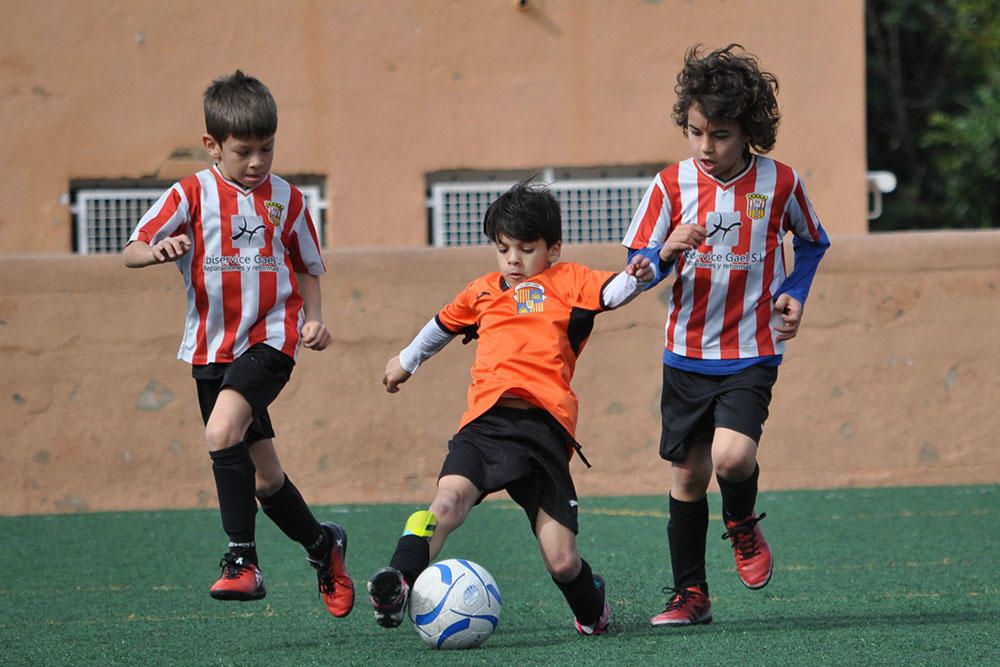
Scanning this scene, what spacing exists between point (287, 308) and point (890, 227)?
1448cm

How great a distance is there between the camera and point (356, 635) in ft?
16.6

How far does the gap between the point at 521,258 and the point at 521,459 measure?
69cm

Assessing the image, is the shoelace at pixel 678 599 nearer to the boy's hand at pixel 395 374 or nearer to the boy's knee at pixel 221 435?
the boy's hand at pixel 395 374

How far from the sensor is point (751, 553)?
16.5 ft

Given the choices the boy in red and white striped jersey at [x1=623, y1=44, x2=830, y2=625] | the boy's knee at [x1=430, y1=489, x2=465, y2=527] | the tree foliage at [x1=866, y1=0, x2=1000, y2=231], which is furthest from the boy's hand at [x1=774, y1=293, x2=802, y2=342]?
the tree foliage at [x1=866, y1=0, x2=1000, y2=231]

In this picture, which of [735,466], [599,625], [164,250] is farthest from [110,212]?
[735,466]

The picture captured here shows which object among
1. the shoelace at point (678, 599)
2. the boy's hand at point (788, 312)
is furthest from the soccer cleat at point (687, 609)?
the boy's hand at point (788, 312)

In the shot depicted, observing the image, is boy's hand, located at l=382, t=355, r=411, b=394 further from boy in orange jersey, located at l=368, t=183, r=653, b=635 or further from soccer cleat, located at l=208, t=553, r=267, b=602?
soccer cleat, located at l=208, t=553, r=267, b=602

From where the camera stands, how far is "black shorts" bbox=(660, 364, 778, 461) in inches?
194

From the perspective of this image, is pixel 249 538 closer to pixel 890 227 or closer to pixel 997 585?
pixel 997 585

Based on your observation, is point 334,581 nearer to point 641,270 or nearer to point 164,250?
Answer: point 164,250

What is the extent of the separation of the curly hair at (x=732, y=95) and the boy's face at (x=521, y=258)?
2.16 feet

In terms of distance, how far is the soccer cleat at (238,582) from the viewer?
4754mm

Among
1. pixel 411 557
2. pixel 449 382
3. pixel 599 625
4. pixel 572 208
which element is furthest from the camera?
pixel 572 208
